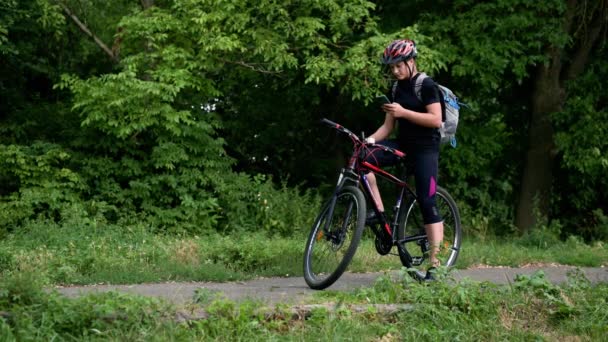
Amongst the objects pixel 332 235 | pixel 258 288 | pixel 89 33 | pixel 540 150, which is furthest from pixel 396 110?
pixel 540 150

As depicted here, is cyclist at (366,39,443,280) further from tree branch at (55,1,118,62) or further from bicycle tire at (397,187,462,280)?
tree branch at (55,1,118,62)

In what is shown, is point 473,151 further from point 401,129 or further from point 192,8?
point 401,129

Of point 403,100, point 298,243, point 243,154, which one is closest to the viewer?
point 403,100

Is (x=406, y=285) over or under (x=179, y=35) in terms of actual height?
under

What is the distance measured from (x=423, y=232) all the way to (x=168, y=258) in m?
2.80

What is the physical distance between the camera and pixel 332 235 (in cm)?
705

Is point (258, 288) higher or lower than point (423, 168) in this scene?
lower

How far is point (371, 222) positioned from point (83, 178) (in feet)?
24.8

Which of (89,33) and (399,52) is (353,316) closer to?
(399,52)

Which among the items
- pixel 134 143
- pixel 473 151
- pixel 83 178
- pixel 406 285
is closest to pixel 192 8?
pixel 134 143

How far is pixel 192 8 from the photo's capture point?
13688 mm

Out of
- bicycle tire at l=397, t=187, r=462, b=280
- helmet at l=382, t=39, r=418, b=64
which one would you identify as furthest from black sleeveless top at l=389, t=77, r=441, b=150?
bicycle tire at l=397, t=187, r=462, b=280

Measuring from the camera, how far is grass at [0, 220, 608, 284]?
7.94 m

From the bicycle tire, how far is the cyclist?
20 cm
